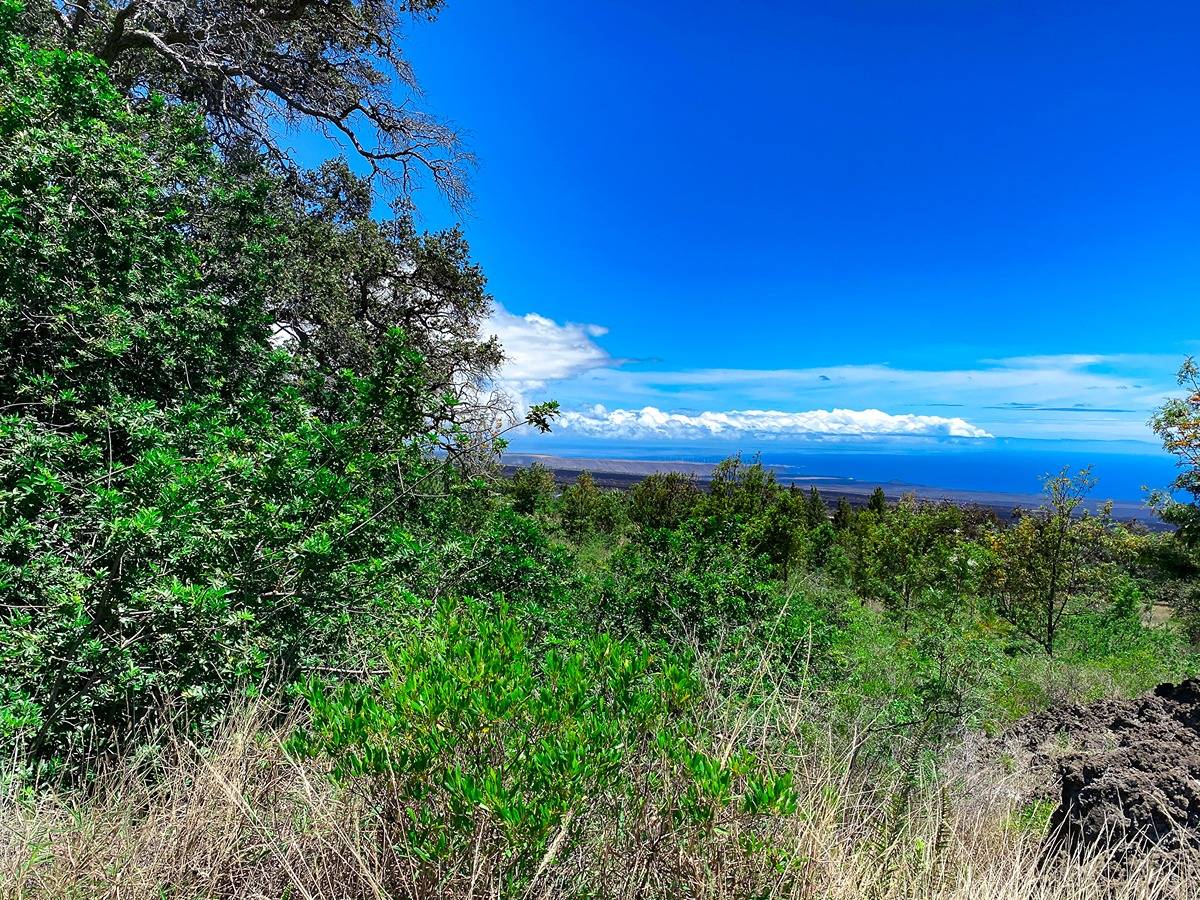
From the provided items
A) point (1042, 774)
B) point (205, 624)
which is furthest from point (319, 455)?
point (1042, 774)

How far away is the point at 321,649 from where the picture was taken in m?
4.08

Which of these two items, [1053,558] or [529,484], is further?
[529,484]

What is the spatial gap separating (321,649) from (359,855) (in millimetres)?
2175

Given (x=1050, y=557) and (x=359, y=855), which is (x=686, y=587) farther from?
(x=1050, y=557)

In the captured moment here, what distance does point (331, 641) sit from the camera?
4105 millimetres

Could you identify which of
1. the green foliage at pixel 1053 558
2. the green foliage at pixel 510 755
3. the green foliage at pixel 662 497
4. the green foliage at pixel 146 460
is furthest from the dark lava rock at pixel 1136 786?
the green foliage at pixel 662 497

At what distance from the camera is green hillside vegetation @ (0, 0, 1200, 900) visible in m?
2.24

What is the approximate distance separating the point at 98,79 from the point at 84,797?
19.7 ft

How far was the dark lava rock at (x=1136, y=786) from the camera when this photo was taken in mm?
3266

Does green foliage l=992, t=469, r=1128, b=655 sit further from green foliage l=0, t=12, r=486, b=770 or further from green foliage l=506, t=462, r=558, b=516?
green foliage l=0, t=12, r=486, b=770

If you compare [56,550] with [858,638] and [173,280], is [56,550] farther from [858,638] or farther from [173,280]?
[858,638]

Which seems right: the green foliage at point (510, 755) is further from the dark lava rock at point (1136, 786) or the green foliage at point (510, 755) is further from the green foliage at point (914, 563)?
the green foliage at point (914, 563)

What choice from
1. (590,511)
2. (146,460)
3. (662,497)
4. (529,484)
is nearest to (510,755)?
(146,460)

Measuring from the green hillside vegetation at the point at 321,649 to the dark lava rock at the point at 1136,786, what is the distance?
0.31m
